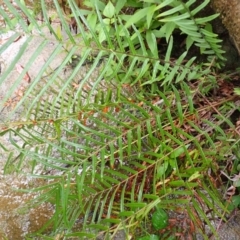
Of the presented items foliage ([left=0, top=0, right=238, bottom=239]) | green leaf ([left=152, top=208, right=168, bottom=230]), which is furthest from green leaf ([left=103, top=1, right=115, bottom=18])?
green leaf ([left=152, top=208, right=168, bottom=230])

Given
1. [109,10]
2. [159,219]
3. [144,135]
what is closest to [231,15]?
[109,10]

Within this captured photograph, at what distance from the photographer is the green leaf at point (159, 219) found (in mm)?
1528

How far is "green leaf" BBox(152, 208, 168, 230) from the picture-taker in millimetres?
1528

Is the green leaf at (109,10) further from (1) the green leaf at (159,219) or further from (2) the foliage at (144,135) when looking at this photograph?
(1) the green leaf at (159,219)

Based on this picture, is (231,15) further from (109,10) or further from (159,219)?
(159,219)

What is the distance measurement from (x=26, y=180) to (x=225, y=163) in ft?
3.27

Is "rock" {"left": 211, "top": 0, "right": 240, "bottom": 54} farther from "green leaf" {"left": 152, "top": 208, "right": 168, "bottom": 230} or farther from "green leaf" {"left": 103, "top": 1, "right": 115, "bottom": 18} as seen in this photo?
"green leaf" {"left": 152, "top": 208, "right": 168, "bottom": 230}

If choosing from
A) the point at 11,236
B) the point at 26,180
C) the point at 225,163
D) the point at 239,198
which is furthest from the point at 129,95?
the point at 11,236

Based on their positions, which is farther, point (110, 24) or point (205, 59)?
point (205, 59)

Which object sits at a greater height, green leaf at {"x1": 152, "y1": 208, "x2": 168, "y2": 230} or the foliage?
the foliage

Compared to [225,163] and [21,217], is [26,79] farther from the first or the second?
[225,163]

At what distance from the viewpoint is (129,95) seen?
5.45 ft

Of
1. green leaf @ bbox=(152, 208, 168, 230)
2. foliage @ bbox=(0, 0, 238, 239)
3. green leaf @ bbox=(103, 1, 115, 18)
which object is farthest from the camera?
green leaf @ bbox=(103, 1, 115, 18)

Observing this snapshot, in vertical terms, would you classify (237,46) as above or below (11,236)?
above
